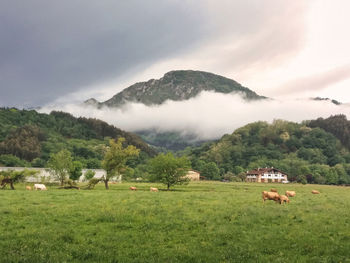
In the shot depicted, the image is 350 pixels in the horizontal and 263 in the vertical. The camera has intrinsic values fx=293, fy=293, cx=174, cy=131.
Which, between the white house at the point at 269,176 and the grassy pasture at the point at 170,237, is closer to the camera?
the grassy pasture at the point at 170,237

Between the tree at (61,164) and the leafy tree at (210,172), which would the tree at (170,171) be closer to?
the tree at (61,164)

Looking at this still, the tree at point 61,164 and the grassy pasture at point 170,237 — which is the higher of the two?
the tree at point 61,164

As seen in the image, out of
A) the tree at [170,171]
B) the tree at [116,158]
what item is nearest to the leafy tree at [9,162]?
the tree at [116,158]

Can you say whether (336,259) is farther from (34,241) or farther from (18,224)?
(18,224)

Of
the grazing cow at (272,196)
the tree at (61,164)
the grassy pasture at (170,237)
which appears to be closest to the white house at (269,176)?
the tree at (61,164)

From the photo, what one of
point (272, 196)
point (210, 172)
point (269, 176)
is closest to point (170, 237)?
point (272, 196)

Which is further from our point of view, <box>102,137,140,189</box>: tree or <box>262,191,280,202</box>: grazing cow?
<box>102,137,140,189</box>: tree

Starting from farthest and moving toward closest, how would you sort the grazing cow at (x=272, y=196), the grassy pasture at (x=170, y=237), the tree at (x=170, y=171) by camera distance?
the tree at (x=170, y=171) → the grazing cow at (x=272, y=196) → the grassy pasture at (x=170, y=237)

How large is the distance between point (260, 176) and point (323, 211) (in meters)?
166

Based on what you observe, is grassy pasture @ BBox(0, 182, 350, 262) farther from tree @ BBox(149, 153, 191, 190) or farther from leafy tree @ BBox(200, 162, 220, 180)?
leafy tree @ BBox(200, 162, 220, 180)

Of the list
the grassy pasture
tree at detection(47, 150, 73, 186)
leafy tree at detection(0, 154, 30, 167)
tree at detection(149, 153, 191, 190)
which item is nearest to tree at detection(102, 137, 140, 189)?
tree at detection(149, 153, 191, 190)

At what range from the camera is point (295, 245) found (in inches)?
593

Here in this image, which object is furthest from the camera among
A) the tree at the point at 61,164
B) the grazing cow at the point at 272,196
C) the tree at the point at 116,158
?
the tree at the point at 61,164

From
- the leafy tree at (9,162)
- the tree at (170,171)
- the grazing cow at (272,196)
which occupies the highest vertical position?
the leafy tree at (9,162)
